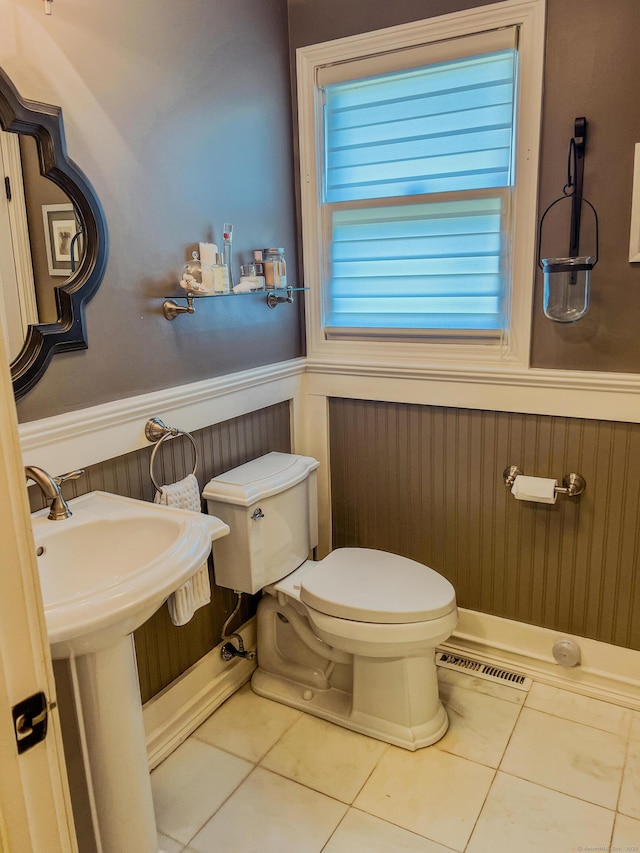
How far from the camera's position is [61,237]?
1599mm

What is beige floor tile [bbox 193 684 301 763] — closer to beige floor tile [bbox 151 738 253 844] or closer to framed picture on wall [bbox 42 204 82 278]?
beige floor tile [bbox 151 738 253 844]

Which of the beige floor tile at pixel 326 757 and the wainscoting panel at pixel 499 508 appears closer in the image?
the beige floor tile at pixel 326 757

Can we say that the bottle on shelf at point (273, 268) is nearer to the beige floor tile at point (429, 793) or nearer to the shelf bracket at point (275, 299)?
the shelf bracket at point (275, 299)

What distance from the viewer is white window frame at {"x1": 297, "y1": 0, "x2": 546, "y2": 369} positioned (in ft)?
6.51

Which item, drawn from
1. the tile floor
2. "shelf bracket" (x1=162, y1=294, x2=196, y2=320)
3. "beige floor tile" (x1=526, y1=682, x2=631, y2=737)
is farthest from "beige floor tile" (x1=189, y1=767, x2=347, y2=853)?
"shelf bracket" (x1=162, y1=294, x2=196, y2=320)

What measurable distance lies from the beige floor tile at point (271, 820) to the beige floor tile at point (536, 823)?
0.39m

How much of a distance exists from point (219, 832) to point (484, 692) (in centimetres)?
99

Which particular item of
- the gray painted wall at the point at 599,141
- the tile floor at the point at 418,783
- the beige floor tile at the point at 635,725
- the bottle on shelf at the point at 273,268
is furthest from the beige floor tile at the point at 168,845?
the gray painted wall at the point at 599,141

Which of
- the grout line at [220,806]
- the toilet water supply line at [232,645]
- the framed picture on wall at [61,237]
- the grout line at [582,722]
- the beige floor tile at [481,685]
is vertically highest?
the framed picture on wall at [61,237]

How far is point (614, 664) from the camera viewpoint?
7.25ft

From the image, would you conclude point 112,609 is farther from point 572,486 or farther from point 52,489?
point 572,486

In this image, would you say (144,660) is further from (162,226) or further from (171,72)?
(171,72)

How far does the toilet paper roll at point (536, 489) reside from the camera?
6.97 feet

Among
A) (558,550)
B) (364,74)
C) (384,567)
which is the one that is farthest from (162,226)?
(558,550)
